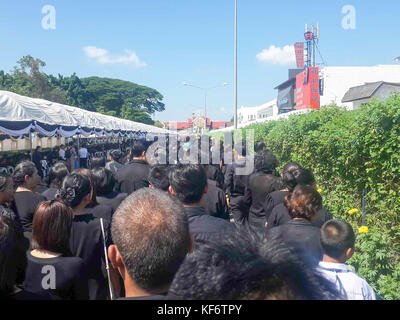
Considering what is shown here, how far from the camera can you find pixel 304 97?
39.3 meters

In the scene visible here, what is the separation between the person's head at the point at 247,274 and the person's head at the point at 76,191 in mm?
2343

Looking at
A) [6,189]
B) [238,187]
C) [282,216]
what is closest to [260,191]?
[238,187]

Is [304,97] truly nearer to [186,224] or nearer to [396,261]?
[396,261]

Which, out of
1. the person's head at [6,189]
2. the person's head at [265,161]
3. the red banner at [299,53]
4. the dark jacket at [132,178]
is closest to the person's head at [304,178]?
the person's head at [265,161]

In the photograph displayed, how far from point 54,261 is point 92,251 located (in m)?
0.66

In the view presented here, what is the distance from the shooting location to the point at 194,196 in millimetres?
2947

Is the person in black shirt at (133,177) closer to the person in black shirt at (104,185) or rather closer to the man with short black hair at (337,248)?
the person in black shirt at (104,185)

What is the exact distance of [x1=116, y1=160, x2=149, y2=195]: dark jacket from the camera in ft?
17.3

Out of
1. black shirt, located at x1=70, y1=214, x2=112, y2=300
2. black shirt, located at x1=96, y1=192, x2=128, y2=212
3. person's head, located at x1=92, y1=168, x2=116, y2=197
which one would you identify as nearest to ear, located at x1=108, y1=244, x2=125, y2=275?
black shirt, located at x1=70, y1=214, x2=112, y2=300

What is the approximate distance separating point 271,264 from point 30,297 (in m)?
1.47

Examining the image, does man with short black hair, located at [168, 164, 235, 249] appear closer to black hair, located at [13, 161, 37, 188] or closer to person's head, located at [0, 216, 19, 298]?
person's head, located at [0, 216, 19, 298]

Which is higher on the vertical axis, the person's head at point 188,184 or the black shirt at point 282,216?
the person's head at point 188,184

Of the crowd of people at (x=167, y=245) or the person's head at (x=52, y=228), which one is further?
the person's head at (x=52, y=228)

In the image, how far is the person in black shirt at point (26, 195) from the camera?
354 cm
